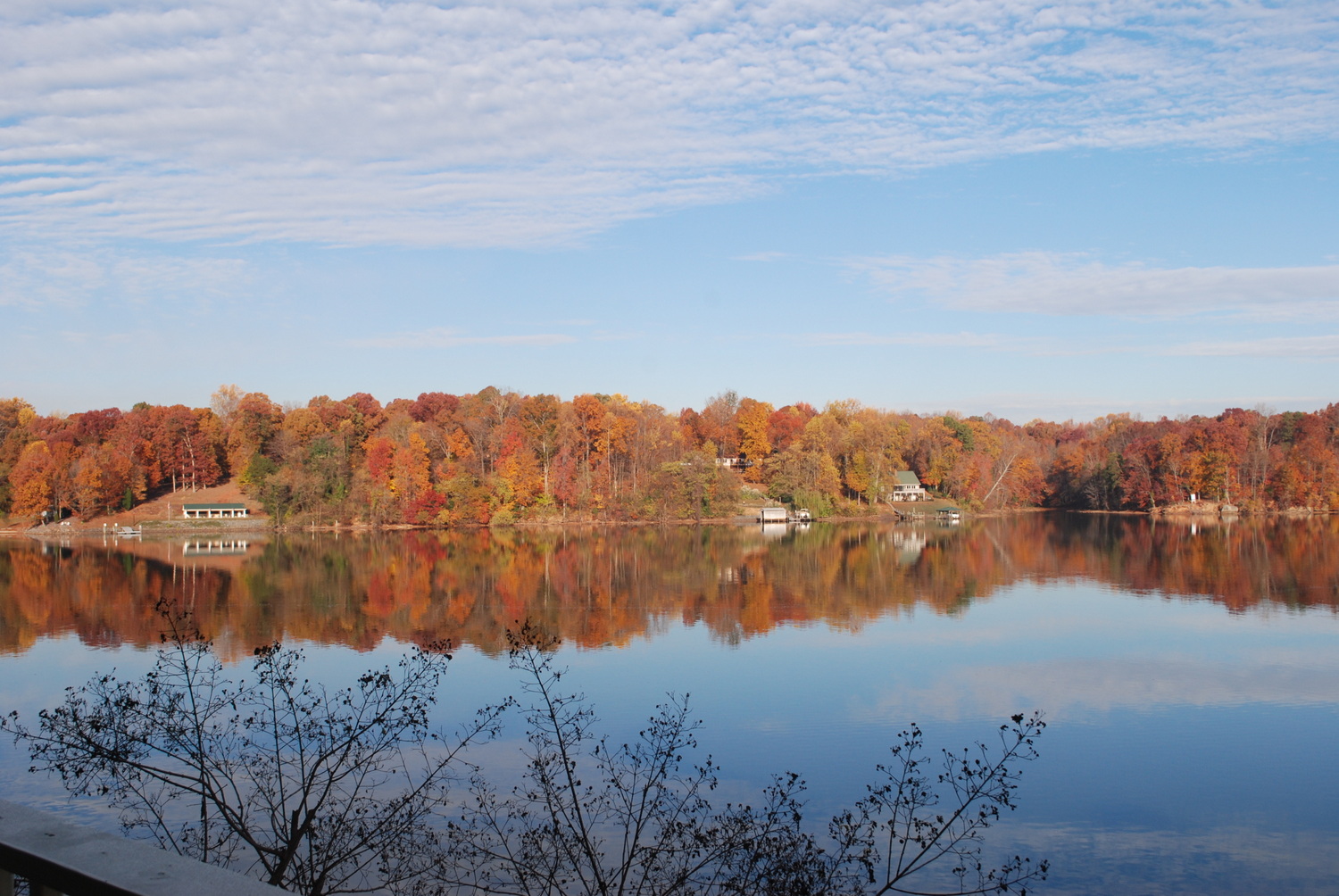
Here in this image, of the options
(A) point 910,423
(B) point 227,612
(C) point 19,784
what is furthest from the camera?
(A) point 910,423

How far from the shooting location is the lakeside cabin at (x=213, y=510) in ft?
214

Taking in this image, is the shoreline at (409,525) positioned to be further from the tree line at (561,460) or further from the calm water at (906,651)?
the calm water at (906,651)

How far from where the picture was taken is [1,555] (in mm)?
43969

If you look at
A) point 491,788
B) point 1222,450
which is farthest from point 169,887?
point 1222,450

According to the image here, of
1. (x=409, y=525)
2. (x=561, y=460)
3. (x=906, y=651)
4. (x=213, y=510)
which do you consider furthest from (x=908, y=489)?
(x=906, y=651)

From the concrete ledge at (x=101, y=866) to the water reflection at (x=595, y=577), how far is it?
57.4ft

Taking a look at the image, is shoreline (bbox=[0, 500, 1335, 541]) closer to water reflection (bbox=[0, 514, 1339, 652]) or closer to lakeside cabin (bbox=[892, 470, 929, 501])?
lakeside cabin (bbox=[892, 470, 929, 501])

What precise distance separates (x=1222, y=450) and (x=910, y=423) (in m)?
23.7

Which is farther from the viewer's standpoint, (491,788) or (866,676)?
(866,676)

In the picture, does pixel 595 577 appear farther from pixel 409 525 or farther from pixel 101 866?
pixel 409 525

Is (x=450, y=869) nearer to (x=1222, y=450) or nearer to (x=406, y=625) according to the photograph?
(x=406, y=625)

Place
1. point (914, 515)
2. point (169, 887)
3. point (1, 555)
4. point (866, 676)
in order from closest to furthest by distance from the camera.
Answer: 1. point (169, 887)
2. point (866, 676)
3. point (1, 555)
4. point (914, 515)

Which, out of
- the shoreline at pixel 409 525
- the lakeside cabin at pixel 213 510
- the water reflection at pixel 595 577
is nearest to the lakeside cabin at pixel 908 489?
the shoreline at pixel 409 525

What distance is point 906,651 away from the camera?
18.6 meters
